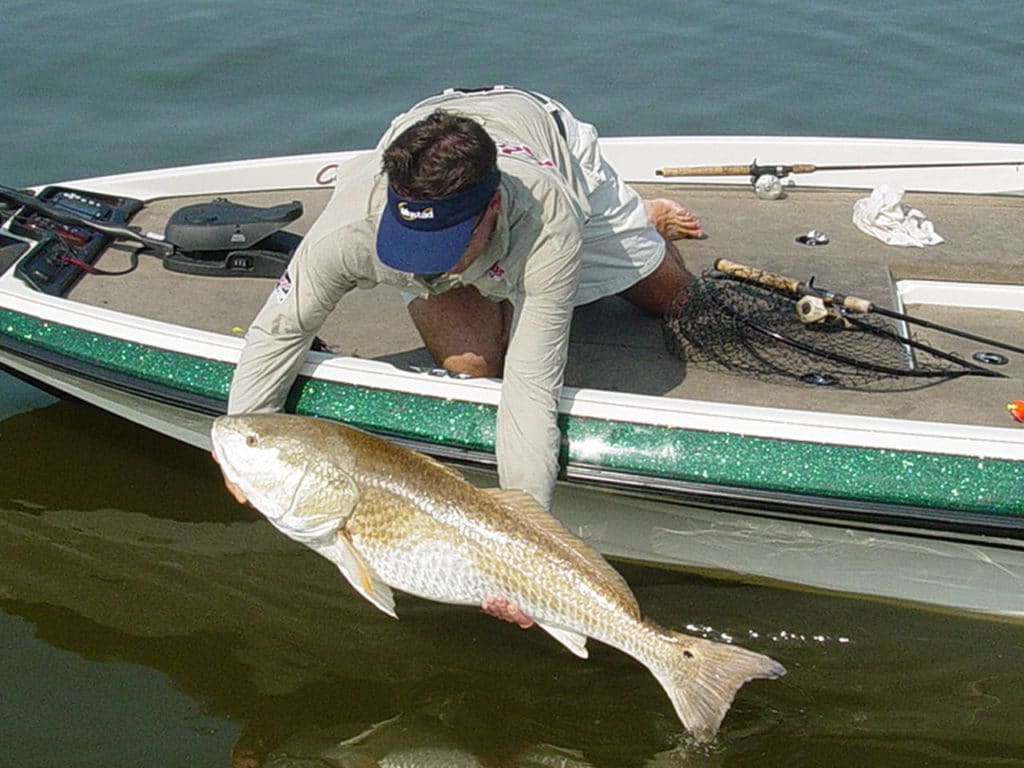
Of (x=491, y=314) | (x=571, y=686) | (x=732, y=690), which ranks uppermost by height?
(x=491, y=314)

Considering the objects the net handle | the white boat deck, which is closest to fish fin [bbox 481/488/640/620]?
the white boat deck

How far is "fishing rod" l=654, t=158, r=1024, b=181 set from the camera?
18.4 feet

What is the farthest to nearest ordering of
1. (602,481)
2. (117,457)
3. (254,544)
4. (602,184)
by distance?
(117,457), (254,544), (602,184), (602,481)

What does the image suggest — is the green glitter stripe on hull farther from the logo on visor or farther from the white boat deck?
the logo on visor

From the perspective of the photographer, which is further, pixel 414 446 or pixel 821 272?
pixel 821 272

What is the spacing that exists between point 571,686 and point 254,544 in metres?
1.49

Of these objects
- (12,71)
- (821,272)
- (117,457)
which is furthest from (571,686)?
(12,71)

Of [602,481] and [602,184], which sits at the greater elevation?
[602,184]

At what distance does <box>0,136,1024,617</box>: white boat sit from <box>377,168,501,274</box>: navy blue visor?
2.44 feet

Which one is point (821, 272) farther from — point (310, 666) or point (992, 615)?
point (310, 666)

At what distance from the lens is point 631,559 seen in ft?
15.3

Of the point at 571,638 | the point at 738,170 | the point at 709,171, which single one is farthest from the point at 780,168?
the point at 571,638

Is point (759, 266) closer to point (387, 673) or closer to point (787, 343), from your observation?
point (787, 343)

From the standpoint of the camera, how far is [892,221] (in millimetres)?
5453
